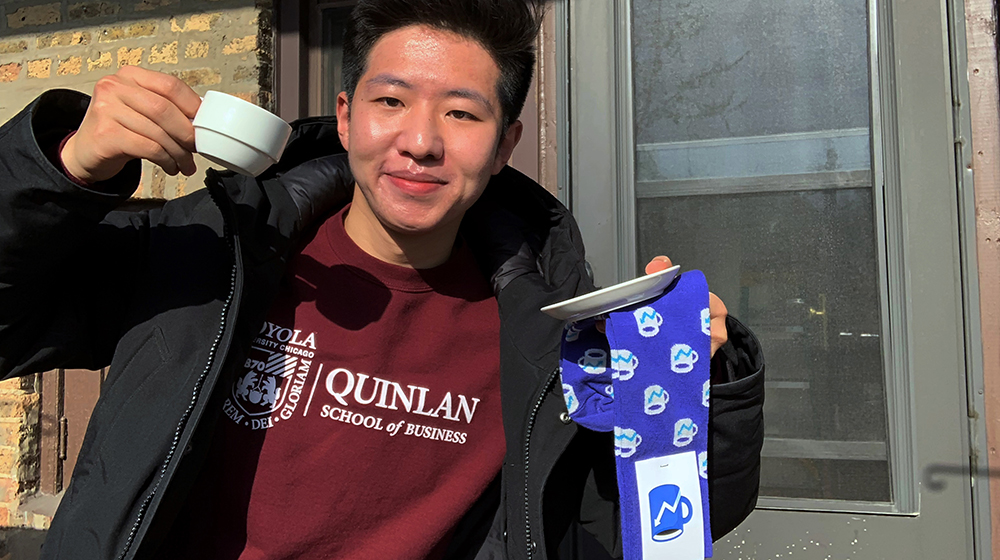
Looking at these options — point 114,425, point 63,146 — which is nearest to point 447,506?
point 114,425

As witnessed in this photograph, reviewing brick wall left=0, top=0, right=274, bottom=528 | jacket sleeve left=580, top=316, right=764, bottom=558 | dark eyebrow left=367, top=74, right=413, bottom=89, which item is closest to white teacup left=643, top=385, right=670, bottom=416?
jacket sleeve left=580, top=316, right=764, bottom=558

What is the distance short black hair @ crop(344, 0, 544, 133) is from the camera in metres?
1.37

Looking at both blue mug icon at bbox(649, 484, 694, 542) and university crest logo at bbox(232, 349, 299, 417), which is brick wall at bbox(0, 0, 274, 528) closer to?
university crest logo at bbox(232, 349, 299, 417)

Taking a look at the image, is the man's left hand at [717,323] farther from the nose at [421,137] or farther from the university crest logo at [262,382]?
the university crest logo at [262,382]

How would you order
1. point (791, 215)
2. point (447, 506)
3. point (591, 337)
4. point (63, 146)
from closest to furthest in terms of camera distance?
point (63, 146) → point (591, 337) → point (447, 506) → point (791, 215)

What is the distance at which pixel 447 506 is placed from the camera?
123 centimetres

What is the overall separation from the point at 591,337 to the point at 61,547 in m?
0.91

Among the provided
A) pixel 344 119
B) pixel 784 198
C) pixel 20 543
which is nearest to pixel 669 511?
pixel 344 119

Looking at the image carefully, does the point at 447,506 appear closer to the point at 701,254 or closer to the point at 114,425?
the point at 114,425

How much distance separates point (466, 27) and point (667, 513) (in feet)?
3.41

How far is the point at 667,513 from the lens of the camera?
1.03 meters

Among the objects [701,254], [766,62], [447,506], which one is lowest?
[447,506]

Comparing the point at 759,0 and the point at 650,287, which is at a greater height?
the point at 759,0

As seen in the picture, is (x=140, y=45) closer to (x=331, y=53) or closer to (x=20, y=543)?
(x=331, y=53)
